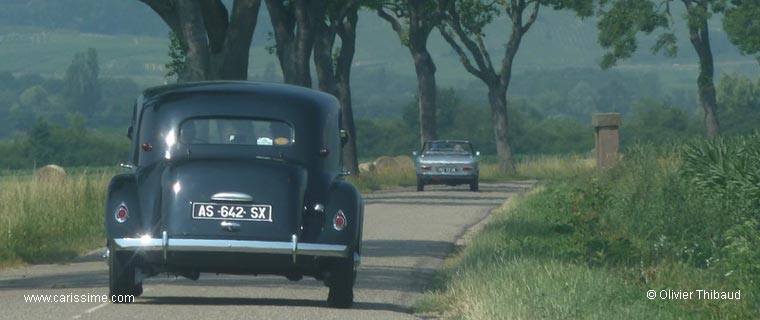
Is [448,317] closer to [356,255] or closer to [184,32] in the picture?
[356,255]

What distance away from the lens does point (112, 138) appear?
5389 inches

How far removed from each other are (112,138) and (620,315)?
12594cm

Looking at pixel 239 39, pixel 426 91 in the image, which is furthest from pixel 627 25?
pixel 239 39

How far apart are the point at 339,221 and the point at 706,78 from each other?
182 feet

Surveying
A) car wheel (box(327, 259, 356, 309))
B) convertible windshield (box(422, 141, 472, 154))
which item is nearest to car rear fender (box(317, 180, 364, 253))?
car wheel (box(327, 259, 356, 309))

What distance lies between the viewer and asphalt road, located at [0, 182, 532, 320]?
48.0 ft

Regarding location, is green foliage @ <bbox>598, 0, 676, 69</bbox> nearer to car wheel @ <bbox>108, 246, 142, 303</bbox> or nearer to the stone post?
the stone post

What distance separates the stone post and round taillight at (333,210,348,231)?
80.1ft

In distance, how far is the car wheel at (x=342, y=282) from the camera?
1530 cm

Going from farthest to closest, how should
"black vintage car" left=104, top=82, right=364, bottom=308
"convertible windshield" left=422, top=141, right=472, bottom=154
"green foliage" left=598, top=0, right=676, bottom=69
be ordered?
"green foliage" left=598, top=0, right=676, bottom=69 → "convertible windshield" left=422, top=141, right=472, bottom=154 → "black vintage car" left=104, top=82, right=364, bottom=308

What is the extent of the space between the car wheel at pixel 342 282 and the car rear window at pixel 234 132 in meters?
1.39

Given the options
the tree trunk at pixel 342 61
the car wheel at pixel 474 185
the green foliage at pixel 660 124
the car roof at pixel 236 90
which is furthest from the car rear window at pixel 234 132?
the green foliage at pixel 660 124

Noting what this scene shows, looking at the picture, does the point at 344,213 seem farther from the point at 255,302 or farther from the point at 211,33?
the point at 211,33

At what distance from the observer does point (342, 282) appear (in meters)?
15.3
